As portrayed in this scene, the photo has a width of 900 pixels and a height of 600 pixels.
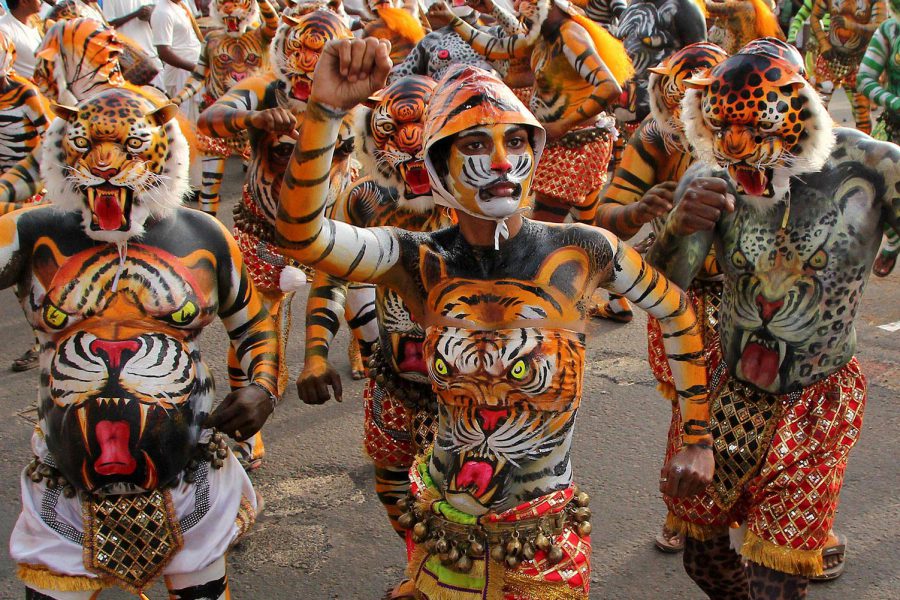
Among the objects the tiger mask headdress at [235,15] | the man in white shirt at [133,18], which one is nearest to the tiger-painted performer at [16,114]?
the tiger mask headdress at [235,15]

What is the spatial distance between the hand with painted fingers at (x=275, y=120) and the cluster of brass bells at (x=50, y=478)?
2.30 meters

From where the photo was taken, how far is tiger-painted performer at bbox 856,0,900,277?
746 centimetres

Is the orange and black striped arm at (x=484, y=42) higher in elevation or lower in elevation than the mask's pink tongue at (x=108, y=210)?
lower

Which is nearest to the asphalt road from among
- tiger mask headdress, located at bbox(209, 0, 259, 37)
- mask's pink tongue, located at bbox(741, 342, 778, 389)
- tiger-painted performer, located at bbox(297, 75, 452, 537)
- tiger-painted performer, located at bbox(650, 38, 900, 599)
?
tiger-painted performer, located at bbox(297, 75, 452, 537)

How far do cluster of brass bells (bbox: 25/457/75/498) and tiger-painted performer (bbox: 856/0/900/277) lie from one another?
654 cm

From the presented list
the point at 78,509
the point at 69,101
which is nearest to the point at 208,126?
the point at 69,101

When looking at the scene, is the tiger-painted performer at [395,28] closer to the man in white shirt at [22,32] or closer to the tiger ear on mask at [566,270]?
the man in white shirt at [22,32]

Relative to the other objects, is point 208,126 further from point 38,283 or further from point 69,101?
point 38,283

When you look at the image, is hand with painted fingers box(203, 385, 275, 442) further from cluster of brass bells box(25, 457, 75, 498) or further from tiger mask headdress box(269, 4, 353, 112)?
tiger mask headdress box(269, 4, 353, 112)

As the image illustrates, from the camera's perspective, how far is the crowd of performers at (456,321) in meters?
2.76

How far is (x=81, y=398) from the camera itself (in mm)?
3047

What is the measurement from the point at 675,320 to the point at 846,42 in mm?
9359

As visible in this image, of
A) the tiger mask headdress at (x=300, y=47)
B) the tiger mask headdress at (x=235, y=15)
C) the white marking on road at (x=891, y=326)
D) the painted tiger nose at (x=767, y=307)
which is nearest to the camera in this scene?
the painted tiger nose at (x=767, y=307)

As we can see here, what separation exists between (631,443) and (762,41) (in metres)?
2.77
